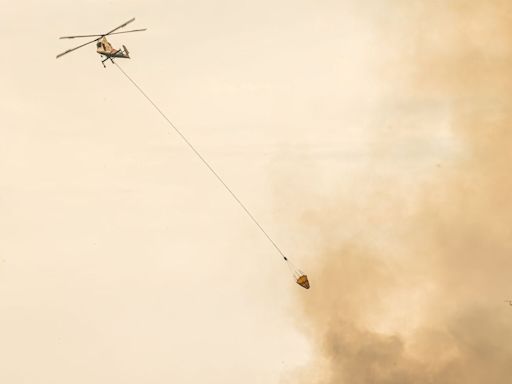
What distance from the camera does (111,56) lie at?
36.6 m

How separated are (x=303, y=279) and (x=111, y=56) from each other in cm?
1715

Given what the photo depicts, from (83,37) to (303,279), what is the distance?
18.9m

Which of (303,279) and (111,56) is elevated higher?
(111,56)

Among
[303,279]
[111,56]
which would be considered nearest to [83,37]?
[111,56]

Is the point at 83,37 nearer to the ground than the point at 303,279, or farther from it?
farther from it

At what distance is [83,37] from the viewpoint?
36125mm

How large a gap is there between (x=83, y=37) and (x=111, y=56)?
6.14 ft

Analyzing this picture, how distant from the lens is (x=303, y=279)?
1409 inches

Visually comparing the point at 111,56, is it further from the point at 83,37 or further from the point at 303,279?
the point at 303,279
